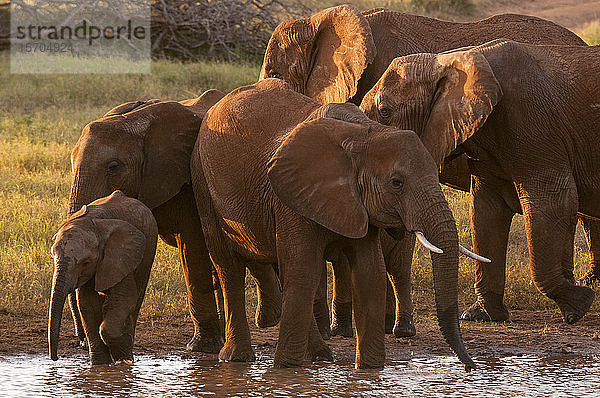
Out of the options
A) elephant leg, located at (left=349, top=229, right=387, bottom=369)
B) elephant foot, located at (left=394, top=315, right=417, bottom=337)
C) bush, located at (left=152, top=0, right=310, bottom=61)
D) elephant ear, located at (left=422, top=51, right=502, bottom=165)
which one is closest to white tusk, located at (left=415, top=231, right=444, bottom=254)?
elephant leg, located at (left=349, top=229, right=387, bottom=369)

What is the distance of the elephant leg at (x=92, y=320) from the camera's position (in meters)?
6.85

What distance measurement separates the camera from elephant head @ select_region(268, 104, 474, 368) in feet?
19.9

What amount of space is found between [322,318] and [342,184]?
6.35ft

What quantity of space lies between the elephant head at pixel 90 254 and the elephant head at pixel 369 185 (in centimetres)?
99

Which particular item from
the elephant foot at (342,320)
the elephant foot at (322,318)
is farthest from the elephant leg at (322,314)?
the elephant foot at (342,320)

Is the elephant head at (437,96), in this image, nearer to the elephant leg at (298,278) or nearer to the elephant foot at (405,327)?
the elephant foot at (405,327)

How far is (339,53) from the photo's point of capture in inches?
360

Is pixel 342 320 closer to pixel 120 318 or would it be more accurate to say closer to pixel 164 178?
pixel 164 178

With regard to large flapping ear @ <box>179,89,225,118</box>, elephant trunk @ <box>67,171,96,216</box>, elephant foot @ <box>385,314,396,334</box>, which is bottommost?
elephant foot @ <box>385,314,396,334</box>

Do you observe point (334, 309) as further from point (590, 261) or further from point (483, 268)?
point (590, 261)

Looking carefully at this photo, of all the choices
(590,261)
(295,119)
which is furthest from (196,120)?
(590,261)

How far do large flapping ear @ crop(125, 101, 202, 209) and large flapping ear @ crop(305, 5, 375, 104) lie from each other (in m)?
1.59

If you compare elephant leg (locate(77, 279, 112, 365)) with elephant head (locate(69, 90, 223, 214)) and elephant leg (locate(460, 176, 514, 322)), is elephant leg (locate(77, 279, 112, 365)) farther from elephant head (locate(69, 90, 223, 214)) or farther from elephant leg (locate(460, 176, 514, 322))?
elephant leg (locate(460, 176, 514, 322))

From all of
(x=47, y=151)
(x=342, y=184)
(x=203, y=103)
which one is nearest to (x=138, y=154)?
(x=203, y=103)
